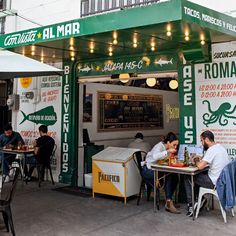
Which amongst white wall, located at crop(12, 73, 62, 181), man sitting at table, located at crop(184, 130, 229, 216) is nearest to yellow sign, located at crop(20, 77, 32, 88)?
white wall, located at crop(12, 73, 62, 181)

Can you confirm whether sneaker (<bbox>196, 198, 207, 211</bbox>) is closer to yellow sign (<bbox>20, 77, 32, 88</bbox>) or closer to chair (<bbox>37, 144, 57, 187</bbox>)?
chair (<bbox>37, 144, 57, 187</bbox>)

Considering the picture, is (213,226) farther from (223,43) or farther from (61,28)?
(61,28)

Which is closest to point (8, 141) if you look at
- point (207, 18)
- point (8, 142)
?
point (8, 142)

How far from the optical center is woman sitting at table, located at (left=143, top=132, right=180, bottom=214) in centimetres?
564

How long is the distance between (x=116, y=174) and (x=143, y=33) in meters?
2.73

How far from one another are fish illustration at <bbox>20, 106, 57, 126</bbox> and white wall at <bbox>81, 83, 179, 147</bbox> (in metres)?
0.84

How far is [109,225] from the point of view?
4898 millimetres

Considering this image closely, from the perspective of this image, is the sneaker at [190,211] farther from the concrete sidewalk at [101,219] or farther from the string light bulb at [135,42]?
the string light bulb at [135,42]

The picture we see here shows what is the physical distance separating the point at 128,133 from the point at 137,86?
154 centimetres

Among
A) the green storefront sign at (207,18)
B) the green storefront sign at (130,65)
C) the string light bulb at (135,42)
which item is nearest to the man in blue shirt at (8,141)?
the green storefront sign at (130,65)

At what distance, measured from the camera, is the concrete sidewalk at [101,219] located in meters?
4.63

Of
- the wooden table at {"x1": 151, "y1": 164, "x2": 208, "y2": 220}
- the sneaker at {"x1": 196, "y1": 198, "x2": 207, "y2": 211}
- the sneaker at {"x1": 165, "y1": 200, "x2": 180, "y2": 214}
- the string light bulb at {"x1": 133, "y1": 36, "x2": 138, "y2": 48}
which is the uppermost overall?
the string light bulb at {"x1": 133, "y1": 36, "x2": 138, "y2": 48}

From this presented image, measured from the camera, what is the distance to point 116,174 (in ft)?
20.5

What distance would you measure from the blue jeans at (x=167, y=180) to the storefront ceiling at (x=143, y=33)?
2.20m
